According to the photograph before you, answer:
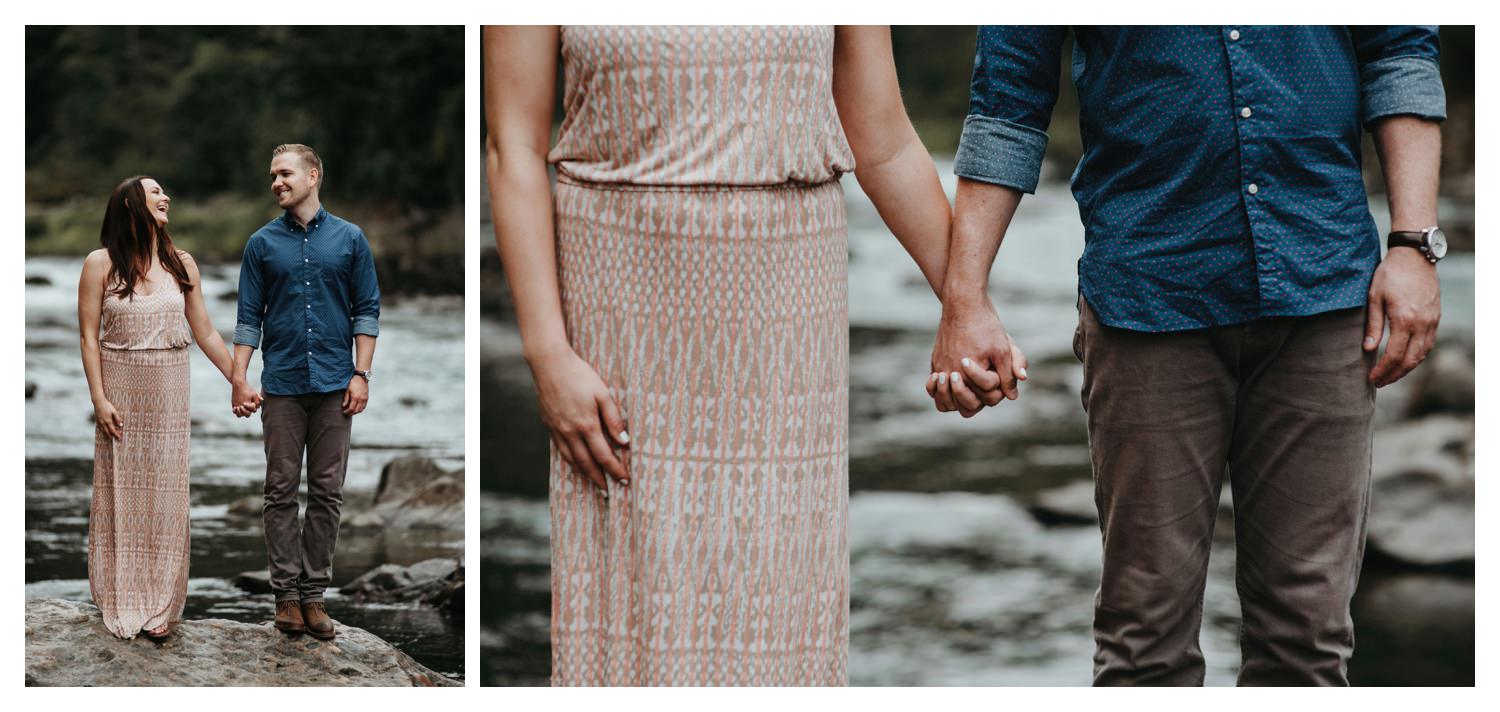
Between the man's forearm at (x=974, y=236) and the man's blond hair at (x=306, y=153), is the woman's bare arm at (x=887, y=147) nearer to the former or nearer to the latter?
the man's forearm at (x=974, y=236)

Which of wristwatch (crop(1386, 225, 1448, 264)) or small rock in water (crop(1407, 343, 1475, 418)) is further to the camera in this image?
small rock in water (crop(1407, 343, 1475, 418))

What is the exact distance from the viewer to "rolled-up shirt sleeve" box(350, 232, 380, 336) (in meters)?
3.15

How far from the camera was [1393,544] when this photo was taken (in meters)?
4.80

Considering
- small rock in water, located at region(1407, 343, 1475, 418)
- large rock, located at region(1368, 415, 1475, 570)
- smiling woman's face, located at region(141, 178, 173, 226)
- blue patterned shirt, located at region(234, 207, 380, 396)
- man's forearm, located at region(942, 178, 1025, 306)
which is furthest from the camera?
small rock in water, located at region(1407, 343, 1475, 418)

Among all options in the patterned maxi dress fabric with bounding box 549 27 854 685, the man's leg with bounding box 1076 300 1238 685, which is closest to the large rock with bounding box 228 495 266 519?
the patterned maxi dress fabric with bounding box 549 27 854 685

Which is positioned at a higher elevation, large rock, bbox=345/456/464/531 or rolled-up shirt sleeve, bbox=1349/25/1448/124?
rolled-up shirt sleeve, bbox=1349/25/1448/124

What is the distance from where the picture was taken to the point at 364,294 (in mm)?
3156

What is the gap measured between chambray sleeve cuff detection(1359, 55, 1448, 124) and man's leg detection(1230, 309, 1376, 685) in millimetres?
339

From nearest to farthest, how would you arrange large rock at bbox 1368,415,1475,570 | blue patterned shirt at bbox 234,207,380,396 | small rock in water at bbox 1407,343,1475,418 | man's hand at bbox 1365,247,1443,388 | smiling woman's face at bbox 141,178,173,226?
man's hand at bbox 1365,247,1443,388 → blue patterned shirt at bbox 234,207,380,396 → smiling woman's face at bbox 141,178,173,226 → large rock at bbox 1368,415,1475,570 → small rock in water at bbox 1407,343,1475,418

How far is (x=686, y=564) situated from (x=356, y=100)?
146 cm

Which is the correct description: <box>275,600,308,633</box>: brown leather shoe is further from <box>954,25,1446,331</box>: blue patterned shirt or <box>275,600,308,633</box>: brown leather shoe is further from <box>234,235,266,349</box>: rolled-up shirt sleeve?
<box>954,25,1446,331</box>: blue patterned shirt

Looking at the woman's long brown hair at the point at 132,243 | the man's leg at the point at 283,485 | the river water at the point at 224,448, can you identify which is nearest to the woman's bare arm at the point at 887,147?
the river water at the point at 224,448

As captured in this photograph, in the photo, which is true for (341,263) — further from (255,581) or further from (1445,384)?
(1445,384)
